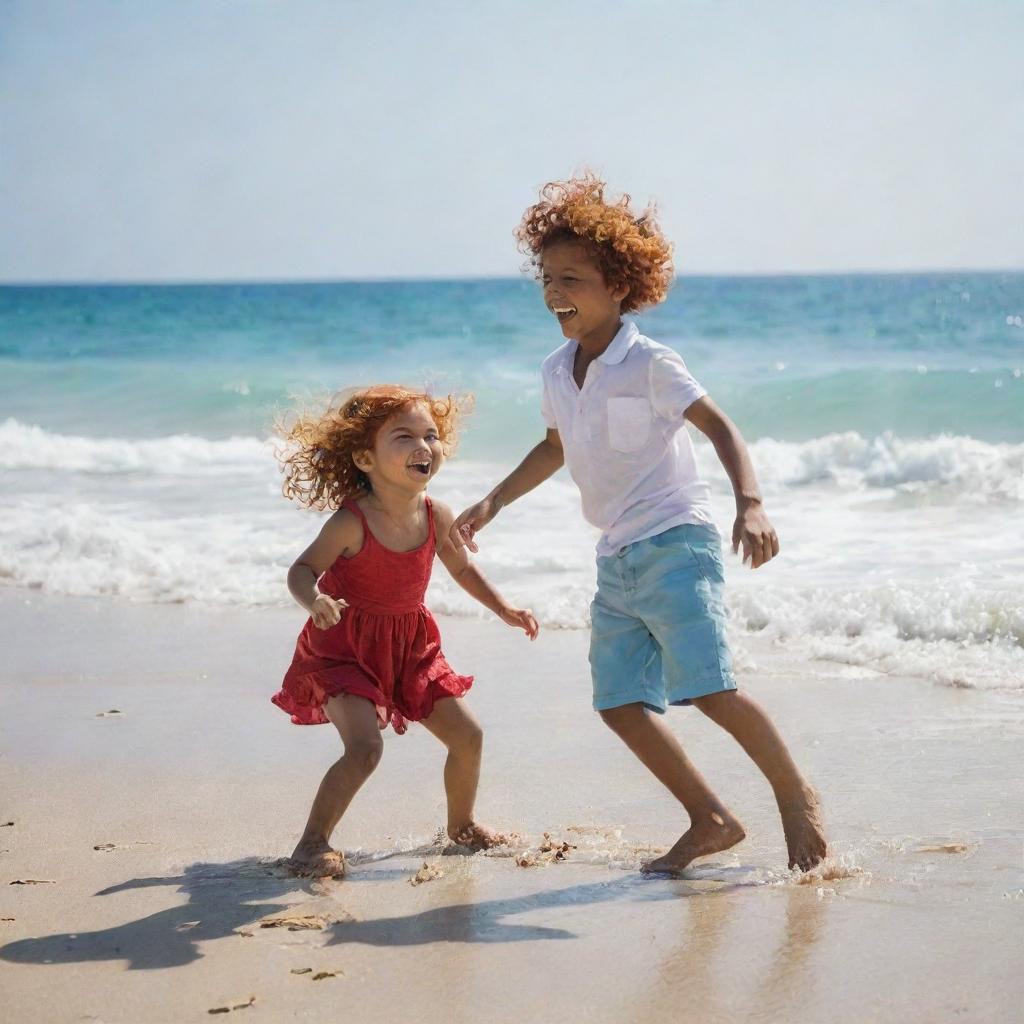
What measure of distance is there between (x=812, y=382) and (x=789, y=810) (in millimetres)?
14323

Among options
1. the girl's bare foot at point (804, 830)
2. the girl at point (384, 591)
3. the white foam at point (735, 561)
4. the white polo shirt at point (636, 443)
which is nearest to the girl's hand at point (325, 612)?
the girl at point (384, 591)

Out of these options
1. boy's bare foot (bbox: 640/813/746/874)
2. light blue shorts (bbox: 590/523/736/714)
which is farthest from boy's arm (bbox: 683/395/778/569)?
boy's bare foot (bbox: 640/813/746/874)

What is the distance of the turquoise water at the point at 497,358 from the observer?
Result: 50.7ft

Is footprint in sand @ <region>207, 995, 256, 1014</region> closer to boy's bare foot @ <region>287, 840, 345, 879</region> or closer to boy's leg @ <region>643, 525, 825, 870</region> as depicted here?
boy's bare foot @ <region>287, 840, 345, 879</region>

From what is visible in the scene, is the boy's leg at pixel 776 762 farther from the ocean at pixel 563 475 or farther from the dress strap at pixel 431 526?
the ocean at pixel 563 475

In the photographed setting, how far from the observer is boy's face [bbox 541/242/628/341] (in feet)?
11.6

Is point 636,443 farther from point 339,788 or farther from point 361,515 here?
point 339,788

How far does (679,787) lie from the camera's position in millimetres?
3455

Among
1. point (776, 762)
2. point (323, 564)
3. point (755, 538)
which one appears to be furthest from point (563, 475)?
point (755, 538)

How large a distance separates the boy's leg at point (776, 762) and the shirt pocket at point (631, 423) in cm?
62

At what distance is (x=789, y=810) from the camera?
332cm

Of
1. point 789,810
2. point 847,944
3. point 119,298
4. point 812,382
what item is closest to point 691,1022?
point 847,944

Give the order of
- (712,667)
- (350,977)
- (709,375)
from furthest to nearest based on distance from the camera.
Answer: (709,375) → (712,667) → (350,977)

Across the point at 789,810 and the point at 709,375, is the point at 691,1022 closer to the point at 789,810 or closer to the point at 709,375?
the point at 789,810
